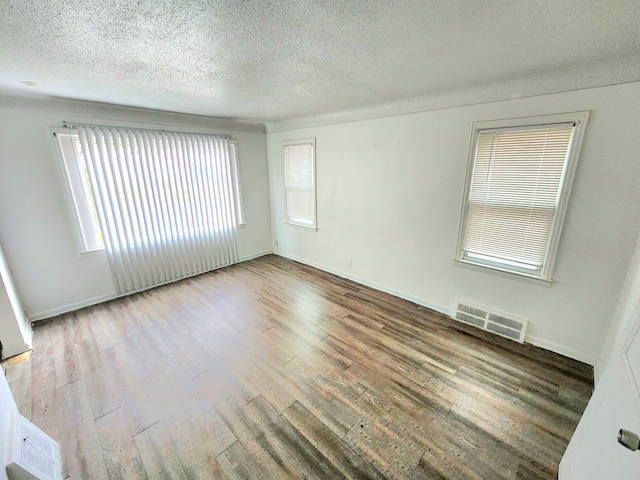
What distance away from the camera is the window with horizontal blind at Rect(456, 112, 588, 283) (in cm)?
214

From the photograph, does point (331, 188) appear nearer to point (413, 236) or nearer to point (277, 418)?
point (413, 236)

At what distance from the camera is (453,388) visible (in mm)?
2043

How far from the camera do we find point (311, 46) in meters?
1.56

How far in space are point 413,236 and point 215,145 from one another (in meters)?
3.27

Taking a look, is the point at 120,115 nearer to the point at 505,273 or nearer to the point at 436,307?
the point at 436,307

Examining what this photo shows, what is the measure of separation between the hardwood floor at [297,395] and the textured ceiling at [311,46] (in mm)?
2362

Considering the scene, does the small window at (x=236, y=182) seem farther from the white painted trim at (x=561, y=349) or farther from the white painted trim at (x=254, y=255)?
the white painted trim at (x=561, y=349)

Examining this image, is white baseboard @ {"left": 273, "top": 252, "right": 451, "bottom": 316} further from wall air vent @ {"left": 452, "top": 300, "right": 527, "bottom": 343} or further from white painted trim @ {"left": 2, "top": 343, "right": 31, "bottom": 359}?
white painted trim @ {"left": 2, "top": 343, "right": 31, "bottom": 359}

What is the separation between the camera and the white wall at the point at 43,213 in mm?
2664

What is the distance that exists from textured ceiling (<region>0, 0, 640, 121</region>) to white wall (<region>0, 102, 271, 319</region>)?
0.34 metres

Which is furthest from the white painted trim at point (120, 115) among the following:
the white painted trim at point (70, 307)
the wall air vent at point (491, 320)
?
the wall air vent at point (491, 320)

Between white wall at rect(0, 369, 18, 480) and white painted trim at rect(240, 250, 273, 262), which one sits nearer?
white wall at rect(0, 369, 18, 480)

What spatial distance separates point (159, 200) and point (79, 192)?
82 cm

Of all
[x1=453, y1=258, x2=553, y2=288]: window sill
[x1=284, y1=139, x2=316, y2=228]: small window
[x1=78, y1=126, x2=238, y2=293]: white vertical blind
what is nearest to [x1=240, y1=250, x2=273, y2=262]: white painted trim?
[x1=78, y1=126, x2=238, y2=293]: white vertical blind
